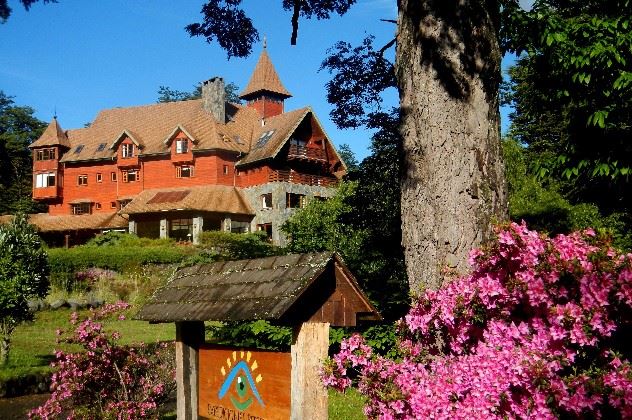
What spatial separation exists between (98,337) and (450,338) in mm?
6123

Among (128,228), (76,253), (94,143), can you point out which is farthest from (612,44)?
(94,143)

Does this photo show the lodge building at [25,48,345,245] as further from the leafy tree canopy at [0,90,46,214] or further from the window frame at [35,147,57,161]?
the leafy tree canopy at [0,90,46,214]

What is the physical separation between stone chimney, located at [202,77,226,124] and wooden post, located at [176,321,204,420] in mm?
46978

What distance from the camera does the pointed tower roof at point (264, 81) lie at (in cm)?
5955

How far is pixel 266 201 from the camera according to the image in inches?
1941

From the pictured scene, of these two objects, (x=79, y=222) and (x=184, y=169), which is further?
(x=79, y=222)

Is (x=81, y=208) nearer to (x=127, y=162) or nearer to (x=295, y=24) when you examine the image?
(x=127, y=162)

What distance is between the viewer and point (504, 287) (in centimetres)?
437

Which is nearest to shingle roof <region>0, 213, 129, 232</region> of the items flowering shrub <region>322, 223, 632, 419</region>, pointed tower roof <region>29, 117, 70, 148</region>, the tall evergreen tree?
pointed tower roof <region>29, 117, 70, 148</region>

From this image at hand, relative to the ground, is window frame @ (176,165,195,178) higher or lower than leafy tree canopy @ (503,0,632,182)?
higher

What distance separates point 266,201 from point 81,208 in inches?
711

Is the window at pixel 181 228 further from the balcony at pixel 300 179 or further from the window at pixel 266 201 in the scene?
the balcony at pixel 300 179

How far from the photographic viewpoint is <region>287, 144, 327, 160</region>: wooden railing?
5012 cm

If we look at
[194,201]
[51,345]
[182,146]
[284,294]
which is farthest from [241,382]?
[182,146]
